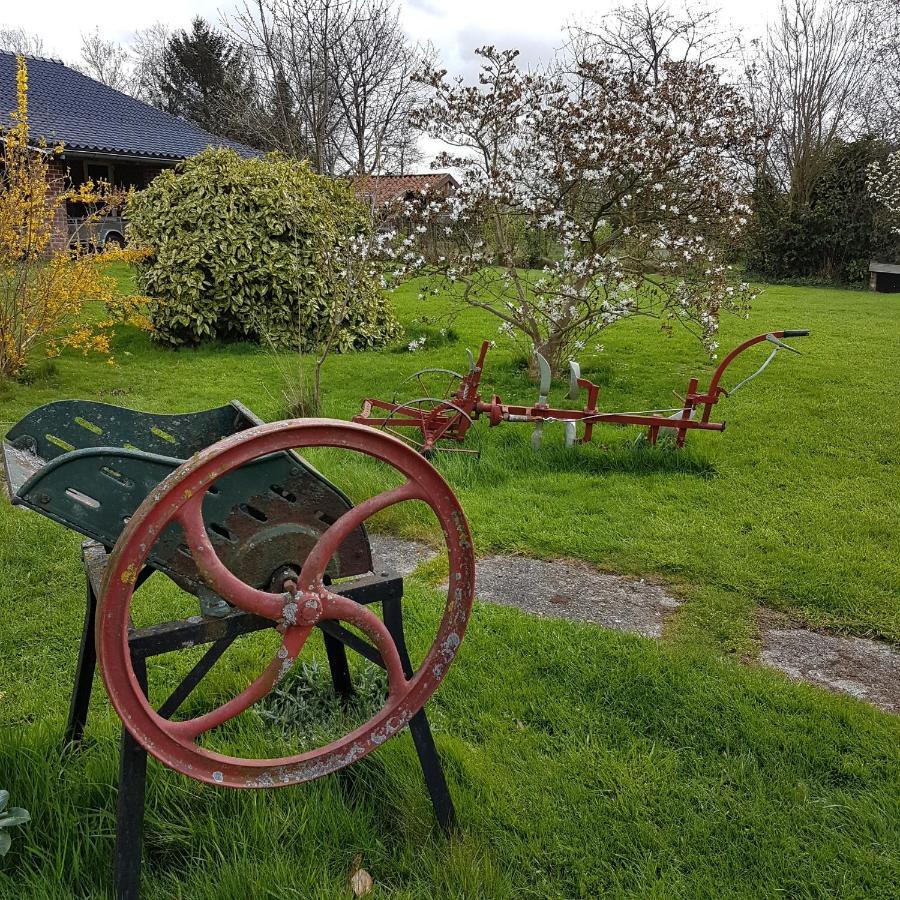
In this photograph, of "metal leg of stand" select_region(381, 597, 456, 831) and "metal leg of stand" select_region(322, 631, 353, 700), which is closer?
"metal leg of stand" select_region(381, 597, 456, 831)

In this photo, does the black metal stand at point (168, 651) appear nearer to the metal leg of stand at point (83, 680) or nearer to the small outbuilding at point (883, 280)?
the metal leg of stand at point (83, 680)

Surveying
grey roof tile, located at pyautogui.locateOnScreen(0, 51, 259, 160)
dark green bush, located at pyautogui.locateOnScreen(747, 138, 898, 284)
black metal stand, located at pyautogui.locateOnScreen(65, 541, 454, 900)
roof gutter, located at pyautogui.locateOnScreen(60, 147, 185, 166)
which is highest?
grey roof tile, located at pyautogui.locateOnScreen(0, 51, 259, 160)

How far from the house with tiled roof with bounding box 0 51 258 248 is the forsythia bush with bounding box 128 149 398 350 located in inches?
391

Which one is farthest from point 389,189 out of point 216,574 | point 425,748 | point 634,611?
point 216,574

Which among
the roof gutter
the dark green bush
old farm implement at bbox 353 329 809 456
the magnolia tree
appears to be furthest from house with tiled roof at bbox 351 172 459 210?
the dark green bush

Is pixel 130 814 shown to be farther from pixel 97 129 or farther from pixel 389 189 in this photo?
pixel 97 129

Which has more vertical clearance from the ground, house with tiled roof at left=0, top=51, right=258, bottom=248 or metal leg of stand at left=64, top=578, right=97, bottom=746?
house with tiled roof at left=0, top=51, right=258, bottom=248

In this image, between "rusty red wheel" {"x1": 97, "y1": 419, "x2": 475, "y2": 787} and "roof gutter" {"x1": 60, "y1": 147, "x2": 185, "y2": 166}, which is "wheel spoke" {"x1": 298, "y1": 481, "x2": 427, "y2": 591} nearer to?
"rusty red wheel" {"x1": 97, "y1": 419, "x2": 475, "y2": 787}

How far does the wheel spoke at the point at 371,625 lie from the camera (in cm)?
168

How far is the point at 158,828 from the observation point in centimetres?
201

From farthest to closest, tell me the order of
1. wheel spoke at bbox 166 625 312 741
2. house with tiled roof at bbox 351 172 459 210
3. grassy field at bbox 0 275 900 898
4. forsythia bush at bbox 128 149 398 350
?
forsythia bush at bbox 128 149 398 350
house with tiled roof at bbox 351 172 459 210
grassy field at bbox 0 275 900 898
wheel spoke at bbox 166 625 312 741

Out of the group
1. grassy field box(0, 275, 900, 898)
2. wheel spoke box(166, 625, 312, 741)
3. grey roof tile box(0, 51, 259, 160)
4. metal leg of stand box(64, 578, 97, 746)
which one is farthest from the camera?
grey roof tile box(0, 51, 259, 160)

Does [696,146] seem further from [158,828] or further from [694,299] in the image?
[158,828]

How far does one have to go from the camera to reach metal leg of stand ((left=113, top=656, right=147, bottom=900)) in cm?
164
